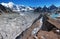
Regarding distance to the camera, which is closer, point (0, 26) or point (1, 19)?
point (0, 26)

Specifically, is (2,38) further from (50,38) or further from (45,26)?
(45,26)

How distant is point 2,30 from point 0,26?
1.12ft

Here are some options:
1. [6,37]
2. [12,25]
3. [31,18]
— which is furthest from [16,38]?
[31,18]

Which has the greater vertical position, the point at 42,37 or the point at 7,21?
the point at 7,21

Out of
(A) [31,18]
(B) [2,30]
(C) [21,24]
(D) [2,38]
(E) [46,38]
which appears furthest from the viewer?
(A) [31,18]

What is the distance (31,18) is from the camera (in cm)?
862

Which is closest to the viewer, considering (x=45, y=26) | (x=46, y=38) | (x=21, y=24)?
(x=46, y=38)

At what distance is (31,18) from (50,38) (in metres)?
4.45

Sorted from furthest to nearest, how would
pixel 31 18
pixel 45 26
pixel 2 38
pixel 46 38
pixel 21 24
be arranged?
pixel 31 18 → pixel 21 24 → pixel 45 26 → pixel 2 38 → pixel 46 38

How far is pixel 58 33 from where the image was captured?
15.5 feet

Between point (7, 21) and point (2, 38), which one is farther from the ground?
point (7, 21)

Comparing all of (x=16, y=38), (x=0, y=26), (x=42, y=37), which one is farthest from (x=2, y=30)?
(x=42, y=37)

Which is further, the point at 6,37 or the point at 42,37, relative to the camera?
the point at 6,37

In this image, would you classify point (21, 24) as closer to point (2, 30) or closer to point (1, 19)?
point (1, 19)
